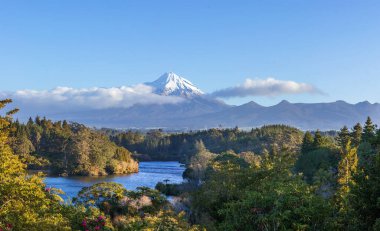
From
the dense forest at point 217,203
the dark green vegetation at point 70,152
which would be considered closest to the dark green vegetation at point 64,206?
the dense forest at point 217,203

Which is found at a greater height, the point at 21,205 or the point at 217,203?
the point at 21,205

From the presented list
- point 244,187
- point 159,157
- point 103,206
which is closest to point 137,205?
point 103,206

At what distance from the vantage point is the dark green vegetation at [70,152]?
298 feet

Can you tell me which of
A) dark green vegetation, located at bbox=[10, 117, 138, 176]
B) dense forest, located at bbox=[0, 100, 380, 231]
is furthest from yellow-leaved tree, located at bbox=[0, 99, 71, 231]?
dark green vegetation, located at bbox=[10, 117, 138, 176]

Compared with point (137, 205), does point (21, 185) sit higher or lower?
higher

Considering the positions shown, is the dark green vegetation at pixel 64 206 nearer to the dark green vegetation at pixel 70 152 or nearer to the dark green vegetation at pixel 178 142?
the dark green vegetation at pixel 70 152

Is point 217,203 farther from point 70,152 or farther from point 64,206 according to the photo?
point 70,152

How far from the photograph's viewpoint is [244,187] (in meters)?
31.3

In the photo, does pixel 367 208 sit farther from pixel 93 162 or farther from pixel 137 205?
pixel 93 162

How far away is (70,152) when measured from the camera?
93.5 m

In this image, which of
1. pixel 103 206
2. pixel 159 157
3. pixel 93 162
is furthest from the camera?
pixel 159 157

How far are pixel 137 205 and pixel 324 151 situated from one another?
3758 centimetres

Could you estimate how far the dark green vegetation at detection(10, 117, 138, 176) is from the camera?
90.9 meters

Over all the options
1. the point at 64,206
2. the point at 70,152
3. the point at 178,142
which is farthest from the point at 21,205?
the point at 178,142
